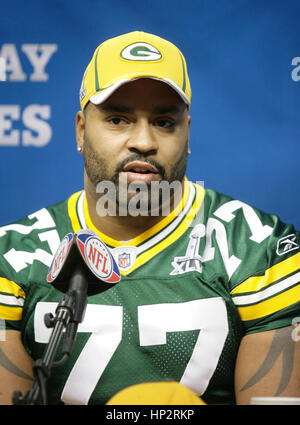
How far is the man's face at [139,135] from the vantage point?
4.46 feet

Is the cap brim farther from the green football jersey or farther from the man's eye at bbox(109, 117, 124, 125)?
the green football jersey

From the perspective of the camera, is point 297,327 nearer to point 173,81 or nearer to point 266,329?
point 266,329

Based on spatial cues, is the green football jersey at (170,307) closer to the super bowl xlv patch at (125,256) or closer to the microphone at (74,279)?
the super bowl xlv patch at (125,256)

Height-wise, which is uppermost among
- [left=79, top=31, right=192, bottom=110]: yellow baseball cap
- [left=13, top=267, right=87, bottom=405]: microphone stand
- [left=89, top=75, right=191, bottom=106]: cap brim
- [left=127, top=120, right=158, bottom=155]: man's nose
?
[left=79, top=31, right=192, bottom=110]: yellow baseball cap

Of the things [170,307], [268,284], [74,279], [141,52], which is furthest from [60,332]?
[141,52]

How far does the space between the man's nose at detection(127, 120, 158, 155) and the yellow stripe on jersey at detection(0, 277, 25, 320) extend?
0.44 m

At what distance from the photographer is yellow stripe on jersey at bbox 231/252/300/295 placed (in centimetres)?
137

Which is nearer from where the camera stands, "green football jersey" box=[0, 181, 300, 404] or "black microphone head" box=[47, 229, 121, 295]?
"black microphone head" box=[47, 229, 121, 295]

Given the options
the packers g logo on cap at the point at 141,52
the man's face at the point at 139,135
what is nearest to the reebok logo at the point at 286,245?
the man's face at the point at 139,135

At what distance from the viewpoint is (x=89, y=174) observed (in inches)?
57.8

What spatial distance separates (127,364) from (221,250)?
355mm

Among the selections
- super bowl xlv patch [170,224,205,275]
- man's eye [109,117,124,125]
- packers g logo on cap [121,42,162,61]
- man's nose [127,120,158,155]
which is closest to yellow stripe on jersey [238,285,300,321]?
super bowl xlv patch [170,224,205,275]

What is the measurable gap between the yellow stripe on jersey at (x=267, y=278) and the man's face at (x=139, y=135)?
1.00 ft

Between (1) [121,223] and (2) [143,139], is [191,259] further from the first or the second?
(2) [143,139]
